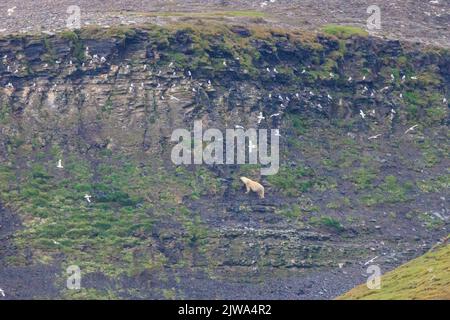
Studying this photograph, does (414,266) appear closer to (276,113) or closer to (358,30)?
(276,113)

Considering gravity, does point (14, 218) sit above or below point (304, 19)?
below

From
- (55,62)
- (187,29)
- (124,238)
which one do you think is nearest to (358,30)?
(187,29)

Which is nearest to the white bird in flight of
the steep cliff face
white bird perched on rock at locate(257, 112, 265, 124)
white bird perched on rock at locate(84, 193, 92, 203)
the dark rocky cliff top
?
white bird perched on rock at locate(257, 112, 265, 124)

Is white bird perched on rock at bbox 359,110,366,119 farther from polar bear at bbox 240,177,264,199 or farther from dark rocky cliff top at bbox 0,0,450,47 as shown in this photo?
polar bear at bbox 240,177,264,199

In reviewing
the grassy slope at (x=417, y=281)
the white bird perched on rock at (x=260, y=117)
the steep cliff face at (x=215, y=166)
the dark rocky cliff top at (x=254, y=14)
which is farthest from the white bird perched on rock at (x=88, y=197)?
the grassy slope at (x=417, y=281)

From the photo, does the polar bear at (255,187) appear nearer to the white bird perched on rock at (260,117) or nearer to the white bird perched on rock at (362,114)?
the white bird perched on rock at (260,117)
